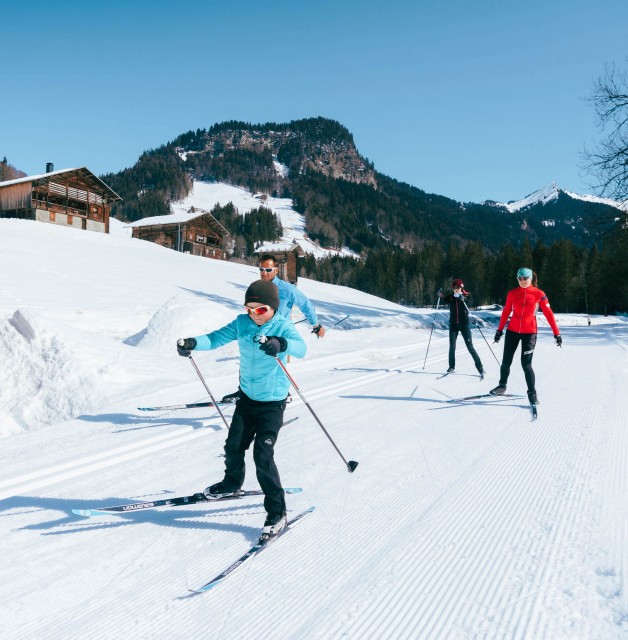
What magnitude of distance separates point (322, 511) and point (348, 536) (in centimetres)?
40

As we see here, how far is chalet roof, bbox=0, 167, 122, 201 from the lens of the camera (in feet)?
129

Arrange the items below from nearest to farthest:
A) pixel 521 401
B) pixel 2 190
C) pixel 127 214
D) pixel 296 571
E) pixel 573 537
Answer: pixel 296 571 → pixel 573 537 → pixel 521 401 → pixel 2 190 → pixel 127 214

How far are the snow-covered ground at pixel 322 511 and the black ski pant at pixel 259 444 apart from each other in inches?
10.9

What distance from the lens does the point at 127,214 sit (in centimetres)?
13812

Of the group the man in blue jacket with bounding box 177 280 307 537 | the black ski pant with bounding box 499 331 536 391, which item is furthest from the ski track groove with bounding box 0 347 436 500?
the black ski pant with bounding box 499 331 536 391

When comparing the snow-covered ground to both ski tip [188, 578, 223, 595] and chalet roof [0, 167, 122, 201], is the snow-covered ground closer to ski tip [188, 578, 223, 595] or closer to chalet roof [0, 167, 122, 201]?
ski tip [188, 578, 223, 595]

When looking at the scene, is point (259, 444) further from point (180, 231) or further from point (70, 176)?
point (180, 231)

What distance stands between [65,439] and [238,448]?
2.85 m

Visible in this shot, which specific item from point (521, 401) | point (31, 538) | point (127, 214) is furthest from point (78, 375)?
point (127, 214)

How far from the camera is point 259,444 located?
3.11 metres

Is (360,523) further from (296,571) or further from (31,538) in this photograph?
(31,538)

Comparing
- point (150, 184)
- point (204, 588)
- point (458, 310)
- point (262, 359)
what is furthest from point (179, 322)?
point (150, 184)

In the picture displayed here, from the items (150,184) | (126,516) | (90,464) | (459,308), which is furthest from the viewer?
(150,184)

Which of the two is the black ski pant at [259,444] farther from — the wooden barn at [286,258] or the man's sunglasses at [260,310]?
the wooden barn at [286,258]
